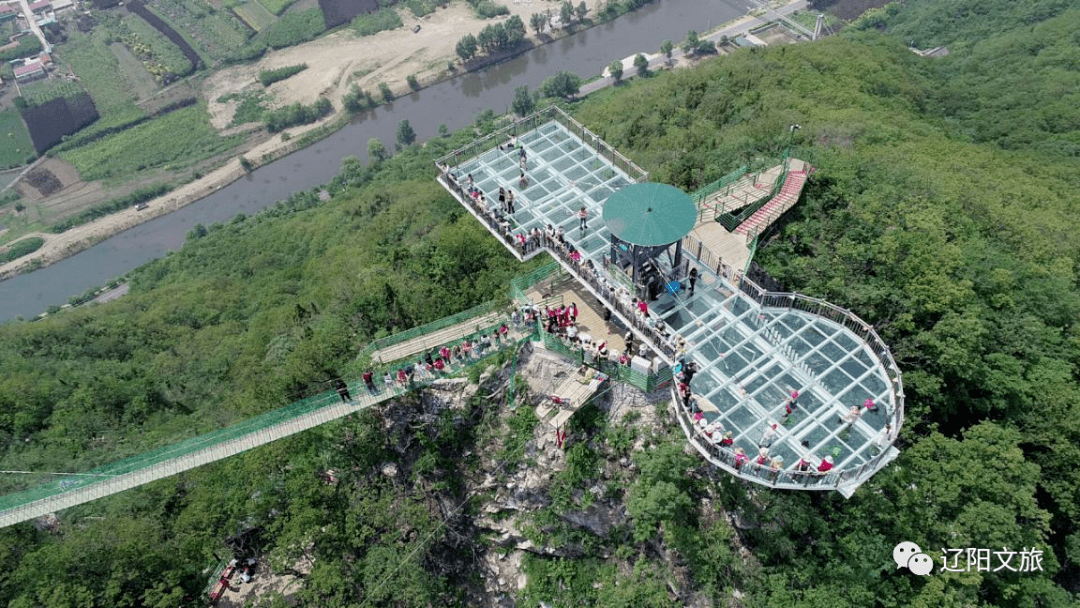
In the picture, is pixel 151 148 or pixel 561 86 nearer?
pixel 561 86

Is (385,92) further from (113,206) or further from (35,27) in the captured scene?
(35,27)

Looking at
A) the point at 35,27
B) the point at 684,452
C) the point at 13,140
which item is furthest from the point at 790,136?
the point at 35,27

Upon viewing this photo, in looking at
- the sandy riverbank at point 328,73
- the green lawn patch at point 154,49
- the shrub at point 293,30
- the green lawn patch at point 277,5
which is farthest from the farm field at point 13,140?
the green lawn patch at point 277,5

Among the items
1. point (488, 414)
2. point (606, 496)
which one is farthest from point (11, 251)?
point (606, 496)

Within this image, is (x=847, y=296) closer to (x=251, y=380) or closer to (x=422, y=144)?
(x=251, y=380)

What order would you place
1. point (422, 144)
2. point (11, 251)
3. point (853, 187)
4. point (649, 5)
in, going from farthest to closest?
point (649, 5)
point (422, 144)
point (11, 251)
point (853, 187)

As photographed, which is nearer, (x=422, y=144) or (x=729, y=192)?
(x=729, y=192)

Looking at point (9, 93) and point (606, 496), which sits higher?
point (9, 93)
